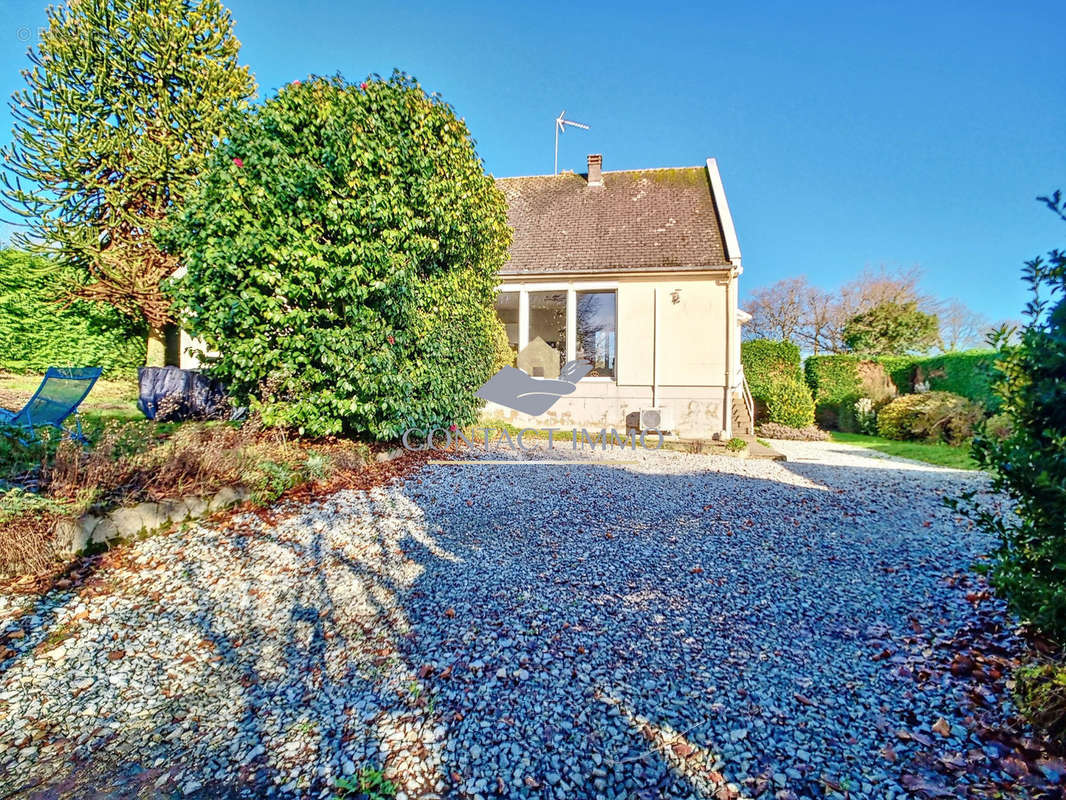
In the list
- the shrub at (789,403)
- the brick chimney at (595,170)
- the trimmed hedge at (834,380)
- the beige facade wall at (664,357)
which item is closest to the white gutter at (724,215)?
the beige facade wall at (664,357)

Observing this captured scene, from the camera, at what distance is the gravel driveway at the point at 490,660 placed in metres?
1.83

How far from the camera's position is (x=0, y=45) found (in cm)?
1077

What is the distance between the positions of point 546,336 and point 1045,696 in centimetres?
1138

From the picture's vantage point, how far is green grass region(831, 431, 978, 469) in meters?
8.95

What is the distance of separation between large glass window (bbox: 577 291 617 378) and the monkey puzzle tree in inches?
413

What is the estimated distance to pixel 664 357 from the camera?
1089 centimetres

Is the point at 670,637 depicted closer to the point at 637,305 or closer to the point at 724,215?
the point at 637,305

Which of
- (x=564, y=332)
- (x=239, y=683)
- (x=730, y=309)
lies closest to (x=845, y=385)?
(x=730, y=309)

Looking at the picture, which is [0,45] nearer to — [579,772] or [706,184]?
[706,184]

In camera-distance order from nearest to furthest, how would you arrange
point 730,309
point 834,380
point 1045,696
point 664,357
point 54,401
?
point 1045,696, point 54,401, point 730,309, point 664,357, point 834,380

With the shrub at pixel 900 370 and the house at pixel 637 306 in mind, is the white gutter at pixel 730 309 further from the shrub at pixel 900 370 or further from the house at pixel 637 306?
the shrub at pixel 900 370

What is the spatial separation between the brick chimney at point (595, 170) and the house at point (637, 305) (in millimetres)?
887

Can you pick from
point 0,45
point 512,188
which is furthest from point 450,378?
point 0,45

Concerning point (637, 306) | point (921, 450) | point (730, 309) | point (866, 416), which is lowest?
point (921, 450)
